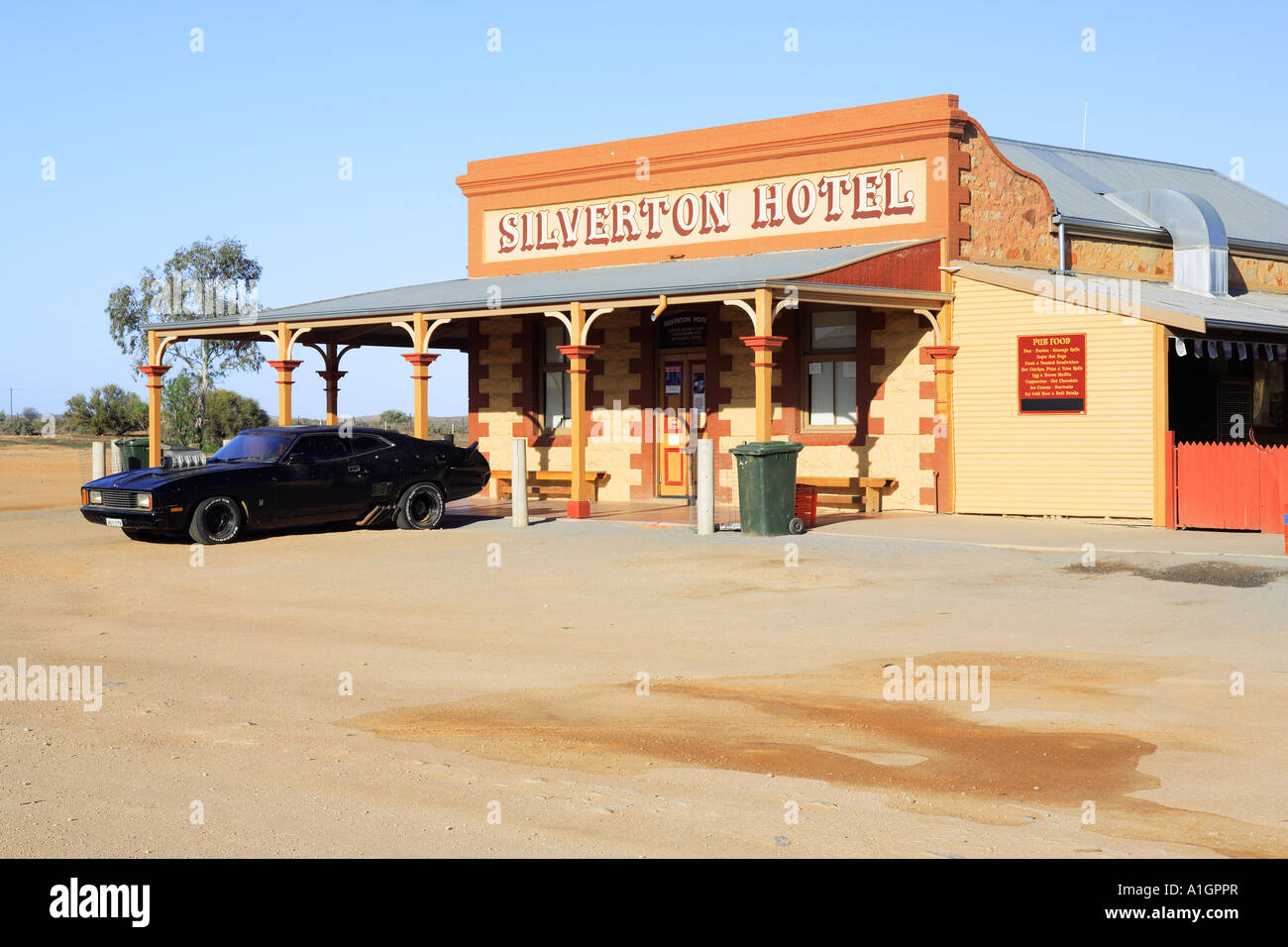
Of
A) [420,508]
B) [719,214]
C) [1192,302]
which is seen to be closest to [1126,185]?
[1192,302]

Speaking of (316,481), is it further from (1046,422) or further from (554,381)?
(1046,422)

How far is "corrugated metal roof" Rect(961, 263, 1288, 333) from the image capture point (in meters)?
20.2

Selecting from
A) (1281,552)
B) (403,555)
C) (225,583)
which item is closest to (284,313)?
(403,555)

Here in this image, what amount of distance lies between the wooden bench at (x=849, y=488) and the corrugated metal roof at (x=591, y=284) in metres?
3.51

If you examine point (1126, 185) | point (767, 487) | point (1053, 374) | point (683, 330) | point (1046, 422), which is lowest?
point (767, 487)

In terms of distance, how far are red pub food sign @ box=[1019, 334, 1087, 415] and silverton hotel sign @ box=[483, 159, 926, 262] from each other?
297 centimetres

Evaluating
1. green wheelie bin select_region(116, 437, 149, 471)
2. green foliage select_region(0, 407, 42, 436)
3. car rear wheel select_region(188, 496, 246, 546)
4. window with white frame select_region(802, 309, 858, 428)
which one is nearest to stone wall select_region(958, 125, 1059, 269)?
window with white frame select_region(802, 309, 858, 428)

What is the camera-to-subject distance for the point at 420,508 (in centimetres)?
2017

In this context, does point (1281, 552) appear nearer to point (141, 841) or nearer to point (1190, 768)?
point (1190, 768)

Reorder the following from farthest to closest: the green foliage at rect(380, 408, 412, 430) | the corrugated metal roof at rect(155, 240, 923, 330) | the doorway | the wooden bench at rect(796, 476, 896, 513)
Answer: the green foliage at rect(380, 408, 412, 430)
the doorway
the wooden bench at rect(796, 476, 896, 513)
the corrugated metal roof at rect(155, 240, 923, 330)

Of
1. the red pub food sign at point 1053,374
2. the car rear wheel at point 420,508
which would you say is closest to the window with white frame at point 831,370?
the red pub food sign at point 1053,374

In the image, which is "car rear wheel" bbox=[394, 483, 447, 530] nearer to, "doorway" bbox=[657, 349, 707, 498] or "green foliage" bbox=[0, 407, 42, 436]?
"doorway" bbox=[657, 349, 707, 498]

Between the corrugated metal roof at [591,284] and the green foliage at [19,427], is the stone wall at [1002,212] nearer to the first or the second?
the corrugated metal roof at [591,284]

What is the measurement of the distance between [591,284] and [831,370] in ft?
13.8
